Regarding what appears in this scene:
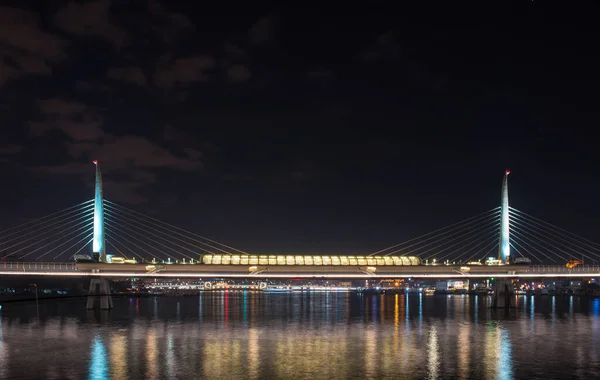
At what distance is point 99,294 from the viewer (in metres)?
109

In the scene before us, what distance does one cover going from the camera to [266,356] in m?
45.6

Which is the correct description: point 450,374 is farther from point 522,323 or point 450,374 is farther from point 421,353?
point 522,323

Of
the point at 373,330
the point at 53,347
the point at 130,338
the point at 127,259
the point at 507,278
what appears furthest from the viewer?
the point at 507,278

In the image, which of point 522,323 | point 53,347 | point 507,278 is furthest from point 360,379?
point 507,278

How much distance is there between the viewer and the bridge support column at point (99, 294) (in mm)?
108375

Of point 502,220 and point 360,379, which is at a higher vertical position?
point 502,220

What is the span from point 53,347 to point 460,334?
127 feet

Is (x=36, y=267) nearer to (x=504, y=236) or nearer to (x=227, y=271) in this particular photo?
(x=227, y=271)

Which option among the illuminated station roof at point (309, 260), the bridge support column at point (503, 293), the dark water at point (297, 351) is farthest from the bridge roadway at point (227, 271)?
the dark water at point (297, 351)

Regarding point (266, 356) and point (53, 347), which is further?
point (53, 347)

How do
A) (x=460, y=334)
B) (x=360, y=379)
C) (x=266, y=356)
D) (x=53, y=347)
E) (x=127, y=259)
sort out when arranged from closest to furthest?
(x=360, y=379)
(x=266, y=356)
(x=53, y=347)
(x=460, y=334)
(x=127, y=259)

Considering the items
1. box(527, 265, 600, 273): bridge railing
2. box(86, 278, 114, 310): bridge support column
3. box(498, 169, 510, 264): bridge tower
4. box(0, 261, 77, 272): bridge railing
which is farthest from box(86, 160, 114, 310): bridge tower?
box(527, 265, 600, 273): bridge railing

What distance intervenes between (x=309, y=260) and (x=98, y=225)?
37.3 metres

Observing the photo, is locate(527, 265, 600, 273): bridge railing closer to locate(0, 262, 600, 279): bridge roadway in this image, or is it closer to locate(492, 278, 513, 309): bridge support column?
locate(0, 262, 600, 279): bridge roadway
